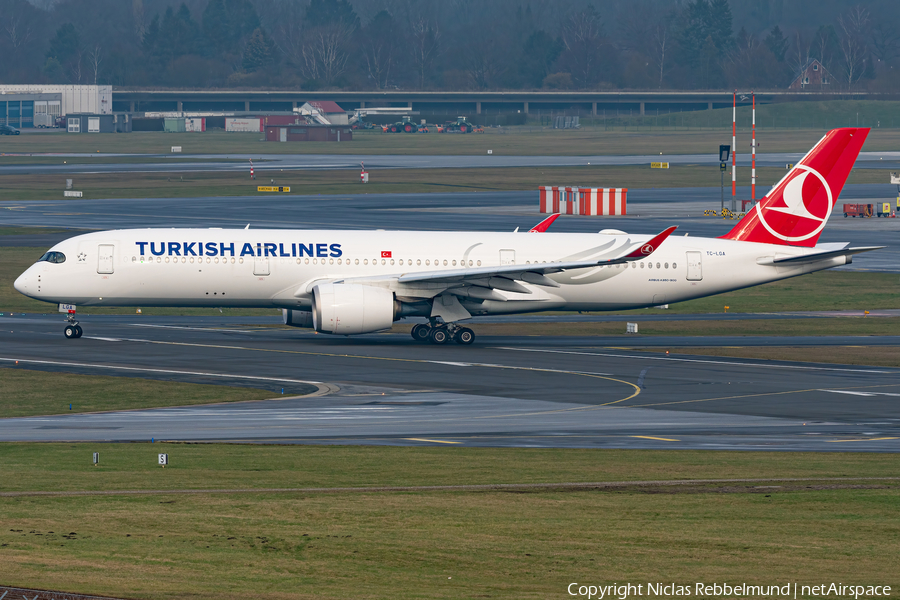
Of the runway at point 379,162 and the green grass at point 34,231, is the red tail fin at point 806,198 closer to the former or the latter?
A: the green grass at point 34,231

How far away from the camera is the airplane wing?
47.8m

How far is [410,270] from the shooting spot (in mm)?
50312

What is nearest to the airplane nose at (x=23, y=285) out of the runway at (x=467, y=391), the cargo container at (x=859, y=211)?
the runway at (x=467, y=391)

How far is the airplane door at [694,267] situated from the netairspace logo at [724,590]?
36294 millimetres

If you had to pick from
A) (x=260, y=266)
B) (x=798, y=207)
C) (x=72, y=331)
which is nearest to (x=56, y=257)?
(x=72, y=331)

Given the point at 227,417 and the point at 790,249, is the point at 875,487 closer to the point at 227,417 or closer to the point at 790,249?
the point at 227,417

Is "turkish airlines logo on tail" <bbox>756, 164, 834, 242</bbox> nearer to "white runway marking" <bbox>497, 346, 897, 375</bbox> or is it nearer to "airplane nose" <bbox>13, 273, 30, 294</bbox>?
"white runway marking" <bbox>497, 346, 897, 375</bbox>

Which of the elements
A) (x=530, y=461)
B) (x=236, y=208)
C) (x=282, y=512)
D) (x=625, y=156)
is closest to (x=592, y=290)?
(x=530, y=461)

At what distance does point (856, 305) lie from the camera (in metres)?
61.4

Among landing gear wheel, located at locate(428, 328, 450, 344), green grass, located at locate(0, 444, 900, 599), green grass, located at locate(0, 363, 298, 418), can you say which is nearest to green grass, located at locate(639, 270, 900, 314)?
landing gear wheel, located at locate(428, 328, 450, 344)

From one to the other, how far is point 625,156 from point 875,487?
167m

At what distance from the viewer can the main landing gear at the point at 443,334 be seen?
50438 mm

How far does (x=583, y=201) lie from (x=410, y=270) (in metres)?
58.5

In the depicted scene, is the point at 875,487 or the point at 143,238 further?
the point at 143,238
